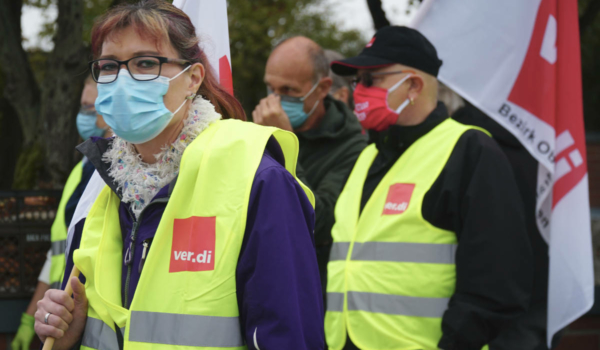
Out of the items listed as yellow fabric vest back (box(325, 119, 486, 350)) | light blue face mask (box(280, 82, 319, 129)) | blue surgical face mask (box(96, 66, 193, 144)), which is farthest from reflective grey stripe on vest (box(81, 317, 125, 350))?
light blue face mask (box(280, 82, 319, 129))

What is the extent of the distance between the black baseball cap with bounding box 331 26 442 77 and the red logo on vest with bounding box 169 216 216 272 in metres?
1.76

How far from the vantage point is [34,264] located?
4453 millimetres

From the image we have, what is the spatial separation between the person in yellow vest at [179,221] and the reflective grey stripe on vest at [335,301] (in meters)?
1.11

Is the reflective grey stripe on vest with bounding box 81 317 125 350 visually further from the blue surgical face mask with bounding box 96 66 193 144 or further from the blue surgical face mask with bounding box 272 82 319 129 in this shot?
the blue surgical face mask with bounding box 272 82 319 129

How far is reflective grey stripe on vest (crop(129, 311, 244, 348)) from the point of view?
180 cm

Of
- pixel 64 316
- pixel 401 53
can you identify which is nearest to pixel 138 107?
pixel 64 316

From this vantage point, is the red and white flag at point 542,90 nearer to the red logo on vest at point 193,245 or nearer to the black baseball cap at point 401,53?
the black baseball cap at point 401,53

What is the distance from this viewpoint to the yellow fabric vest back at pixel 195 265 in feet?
5.93

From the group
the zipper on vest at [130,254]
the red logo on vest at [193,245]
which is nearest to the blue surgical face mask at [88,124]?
the zipper on vest at [130,254]

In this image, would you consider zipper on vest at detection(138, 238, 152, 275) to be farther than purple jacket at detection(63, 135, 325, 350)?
Yes

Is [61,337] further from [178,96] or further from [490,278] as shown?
[490,278]

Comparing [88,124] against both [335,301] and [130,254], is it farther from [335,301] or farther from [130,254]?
[130,254]

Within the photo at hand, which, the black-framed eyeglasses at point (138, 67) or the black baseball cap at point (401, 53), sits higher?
the black baseball cap at point (401, 53)

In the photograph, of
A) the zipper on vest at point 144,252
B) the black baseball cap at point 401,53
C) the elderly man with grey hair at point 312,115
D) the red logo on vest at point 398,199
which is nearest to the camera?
the zipper on vest at point 144,252
